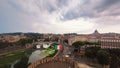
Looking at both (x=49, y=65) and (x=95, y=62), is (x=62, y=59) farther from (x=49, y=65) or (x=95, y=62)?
(x=95, y=62)

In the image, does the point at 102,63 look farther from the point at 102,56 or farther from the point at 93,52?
the point at 93,52

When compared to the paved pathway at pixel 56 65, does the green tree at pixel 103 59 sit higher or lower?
lower

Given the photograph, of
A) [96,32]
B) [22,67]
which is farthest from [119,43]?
[96,32]

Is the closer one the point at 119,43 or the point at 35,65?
the point at 35,65

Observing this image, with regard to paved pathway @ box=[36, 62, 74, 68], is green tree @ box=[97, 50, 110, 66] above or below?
below

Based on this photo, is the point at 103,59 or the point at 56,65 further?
the point at 103,59

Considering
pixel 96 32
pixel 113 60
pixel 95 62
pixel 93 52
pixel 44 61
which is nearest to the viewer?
pixel 44 61

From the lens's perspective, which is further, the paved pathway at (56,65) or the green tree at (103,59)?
the green tree at (103,59)

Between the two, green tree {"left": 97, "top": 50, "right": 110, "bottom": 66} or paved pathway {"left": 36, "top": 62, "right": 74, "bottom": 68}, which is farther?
green tree {"left": 97, "top": 50, "right": 110, "bottom": 66}

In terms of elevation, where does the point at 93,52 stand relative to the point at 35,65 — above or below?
below

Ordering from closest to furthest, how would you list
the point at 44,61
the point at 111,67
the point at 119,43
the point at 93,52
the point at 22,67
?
1. the point at 44,61
2. the point at 22,67
3. the point at 111,67
4. the point at 93,52
5. the point at 119,43

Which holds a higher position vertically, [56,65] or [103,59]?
[56,65]
